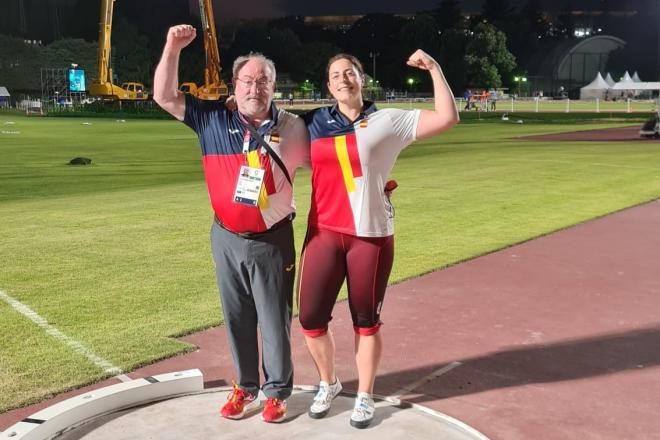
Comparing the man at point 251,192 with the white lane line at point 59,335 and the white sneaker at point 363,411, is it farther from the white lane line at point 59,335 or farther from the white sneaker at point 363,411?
the white lane line at point 59,335

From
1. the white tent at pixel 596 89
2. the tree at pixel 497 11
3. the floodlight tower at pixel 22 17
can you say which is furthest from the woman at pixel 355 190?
the tree at pixel 497 11

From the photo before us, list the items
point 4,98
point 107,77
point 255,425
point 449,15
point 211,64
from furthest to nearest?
point 449,15 < point 4,98 < point 107,77 < point 211,64 < point 255,425

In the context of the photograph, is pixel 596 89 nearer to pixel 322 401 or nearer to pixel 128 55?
pixel 128 55

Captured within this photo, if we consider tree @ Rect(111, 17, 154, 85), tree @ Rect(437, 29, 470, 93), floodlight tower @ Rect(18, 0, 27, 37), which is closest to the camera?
tree @ Rect(437, 29, 470, 93)

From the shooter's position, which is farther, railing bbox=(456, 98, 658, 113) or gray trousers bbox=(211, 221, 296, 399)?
railing bbox=(456, 98, 658, 113)

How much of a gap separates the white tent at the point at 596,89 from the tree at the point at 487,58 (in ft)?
31.4

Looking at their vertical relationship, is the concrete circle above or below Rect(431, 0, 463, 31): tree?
below

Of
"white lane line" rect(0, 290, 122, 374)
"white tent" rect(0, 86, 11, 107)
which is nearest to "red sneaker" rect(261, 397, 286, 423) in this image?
"white lane line" rect(0, 290, 122, 374)

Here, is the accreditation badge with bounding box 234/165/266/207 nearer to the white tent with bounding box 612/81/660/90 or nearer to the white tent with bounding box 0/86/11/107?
the white tent with bounding box 612/81/660/90

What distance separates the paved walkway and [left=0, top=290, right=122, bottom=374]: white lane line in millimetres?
270

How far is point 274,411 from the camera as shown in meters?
4.38

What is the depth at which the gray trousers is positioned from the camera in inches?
167

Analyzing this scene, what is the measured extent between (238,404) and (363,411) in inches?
28.6

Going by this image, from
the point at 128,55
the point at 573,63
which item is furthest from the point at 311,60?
the point at 573,63
